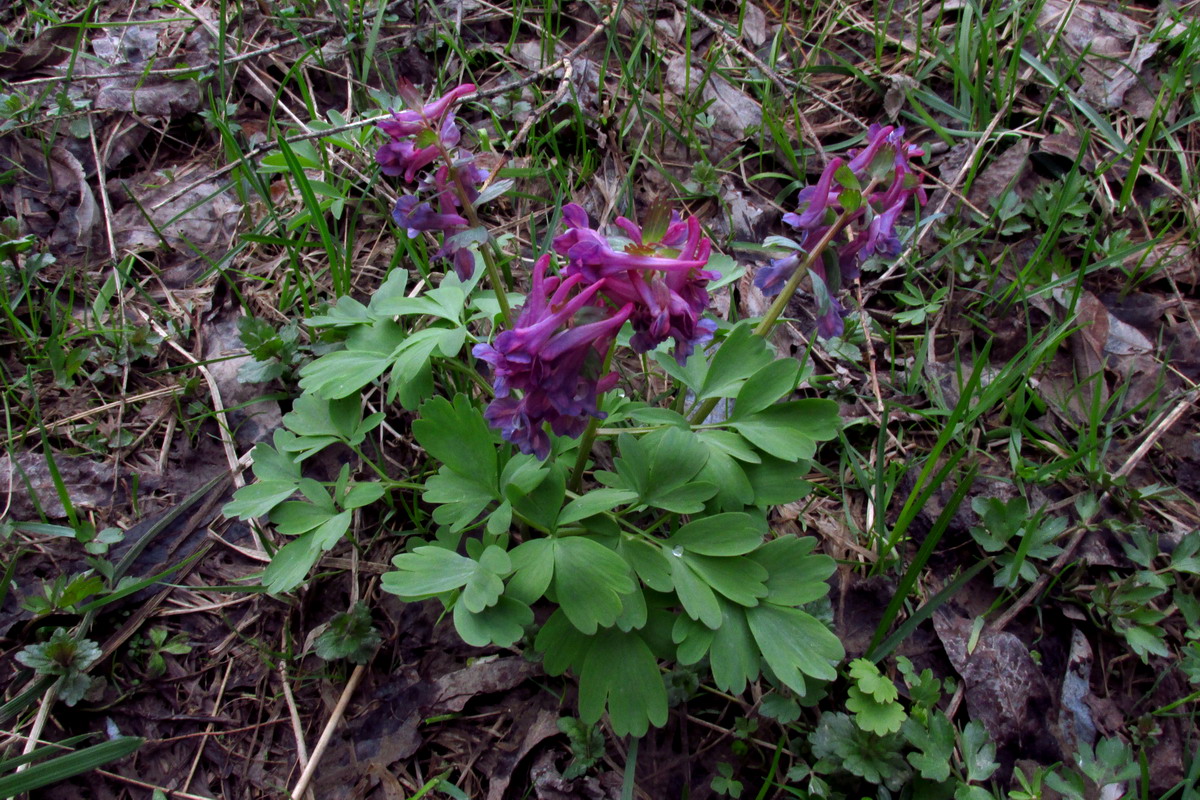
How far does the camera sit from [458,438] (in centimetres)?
180

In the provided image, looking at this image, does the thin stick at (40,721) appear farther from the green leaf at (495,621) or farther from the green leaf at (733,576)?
the green leaf at (733,576)

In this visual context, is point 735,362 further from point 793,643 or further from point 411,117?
point 411,117

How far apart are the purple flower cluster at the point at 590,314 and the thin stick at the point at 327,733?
3.31 feet

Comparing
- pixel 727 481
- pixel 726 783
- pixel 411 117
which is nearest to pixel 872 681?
pixel 726 783

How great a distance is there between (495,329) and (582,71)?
1696 millimetres

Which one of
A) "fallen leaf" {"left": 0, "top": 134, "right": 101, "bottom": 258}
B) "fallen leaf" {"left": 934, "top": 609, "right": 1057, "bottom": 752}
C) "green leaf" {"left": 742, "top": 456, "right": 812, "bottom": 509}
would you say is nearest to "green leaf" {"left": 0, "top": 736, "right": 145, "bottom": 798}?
"green leaf" {"left": 742, "top": 456, "right": 812, "bottom": 509}

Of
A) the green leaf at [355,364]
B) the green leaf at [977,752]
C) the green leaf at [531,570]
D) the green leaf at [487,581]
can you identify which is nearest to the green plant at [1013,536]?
the green leaf at [977,752]

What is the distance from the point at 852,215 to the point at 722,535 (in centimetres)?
80

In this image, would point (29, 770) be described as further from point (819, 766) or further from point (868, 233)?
point (868, 233)

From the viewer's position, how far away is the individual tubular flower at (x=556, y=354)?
1416 millimetres

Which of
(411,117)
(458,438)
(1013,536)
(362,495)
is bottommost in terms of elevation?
(1013,536)

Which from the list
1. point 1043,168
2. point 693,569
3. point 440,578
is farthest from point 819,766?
point 1043,168

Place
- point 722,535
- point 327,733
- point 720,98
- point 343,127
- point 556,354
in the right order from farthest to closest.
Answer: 1. point 720,98
2. point 343,127
3. point 327,733
4. point 722,535
5. point 556,354

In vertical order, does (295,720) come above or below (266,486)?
below
